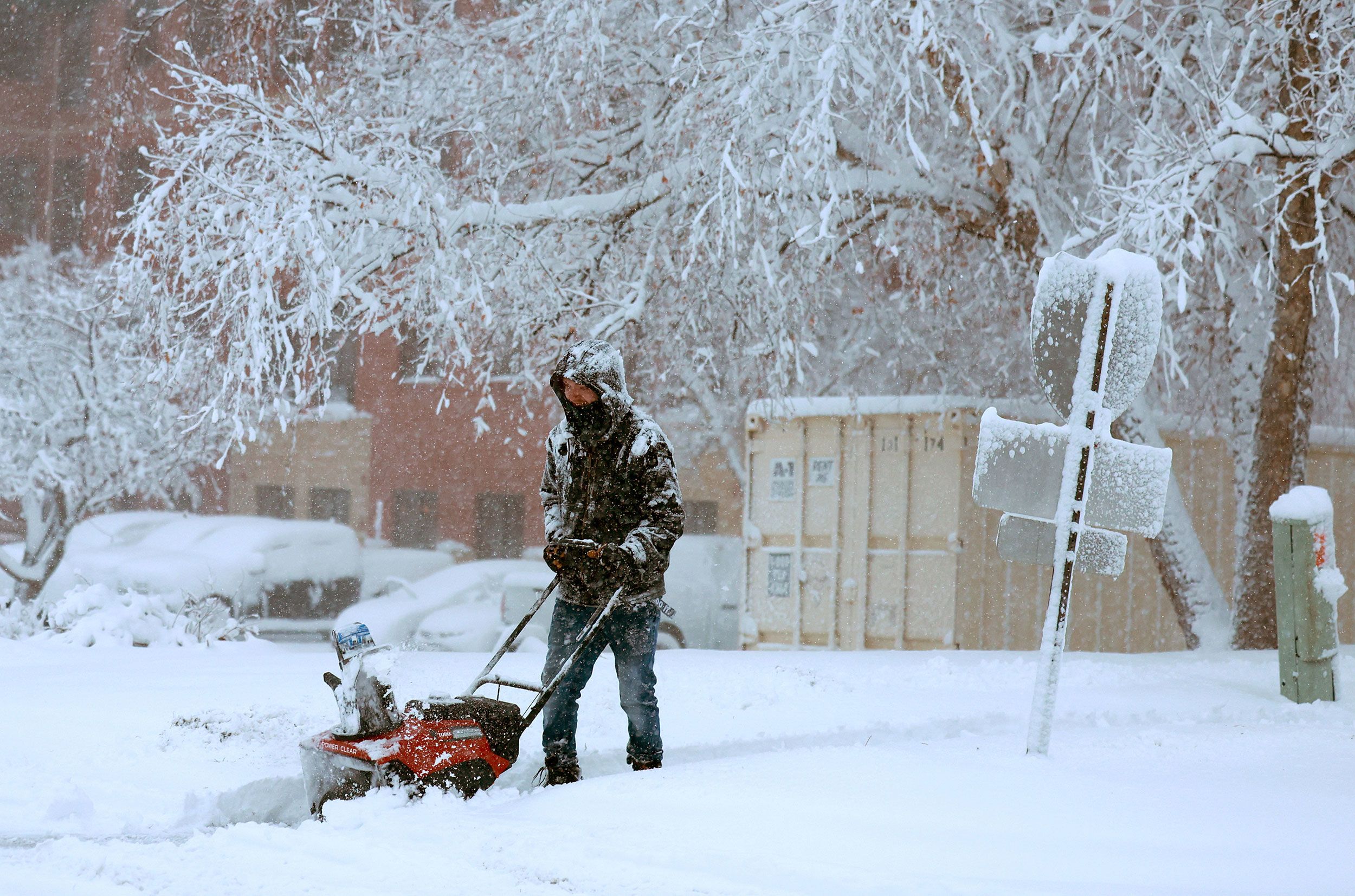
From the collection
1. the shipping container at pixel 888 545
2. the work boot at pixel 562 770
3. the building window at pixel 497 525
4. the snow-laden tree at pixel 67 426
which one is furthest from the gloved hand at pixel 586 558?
the building window at pixel 497 525

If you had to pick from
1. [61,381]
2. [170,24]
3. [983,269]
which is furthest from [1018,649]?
[170,24]

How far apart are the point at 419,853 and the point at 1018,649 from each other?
7.28 metres

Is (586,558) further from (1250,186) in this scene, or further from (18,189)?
(18,189)

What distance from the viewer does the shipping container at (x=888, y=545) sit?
9781mm

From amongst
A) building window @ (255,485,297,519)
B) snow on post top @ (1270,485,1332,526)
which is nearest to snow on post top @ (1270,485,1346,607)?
snow on post top @ (1270,485,1332,526)

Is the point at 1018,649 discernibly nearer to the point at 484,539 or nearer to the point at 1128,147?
the point at 1128,147

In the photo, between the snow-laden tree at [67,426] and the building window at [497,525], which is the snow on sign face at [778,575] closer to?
the snow-laden tree at [67,426]

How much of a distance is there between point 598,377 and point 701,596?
790cm

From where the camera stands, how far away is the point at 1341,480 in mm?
12570

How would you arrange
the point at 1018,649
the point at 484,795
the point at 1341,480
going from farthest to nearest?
the point at 1341,480 → the point at 1018,649 → the point at 484,795

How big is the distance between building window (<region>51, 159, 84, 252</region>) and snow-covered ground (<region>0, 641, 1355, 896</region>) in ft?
58.9

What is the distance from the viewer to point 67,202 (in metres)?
23.6

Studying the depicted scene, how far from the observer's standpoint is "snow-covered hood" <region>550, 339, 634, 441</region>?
4699mm

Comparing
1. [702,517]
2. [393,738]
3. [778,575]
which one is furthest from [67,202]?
[393,738]
